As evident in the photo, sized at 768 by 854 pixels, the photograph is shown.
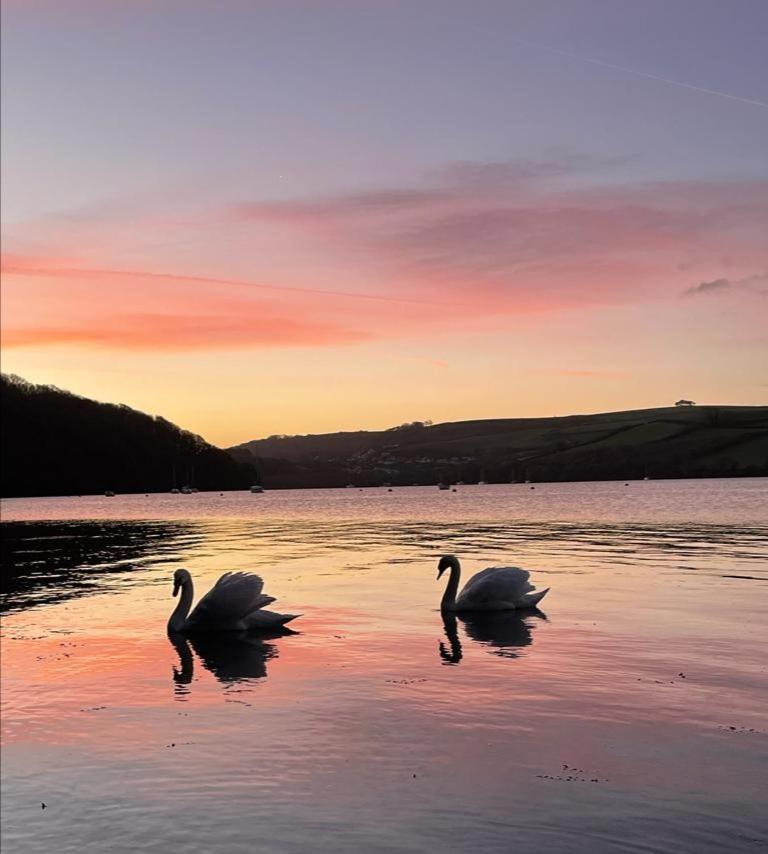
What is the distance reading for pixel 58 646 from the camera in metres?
25.9

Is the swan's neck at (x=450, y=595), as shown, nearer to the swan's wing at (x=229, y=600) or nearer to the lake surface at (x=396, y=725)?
the lake surface at (x=396, y=725)

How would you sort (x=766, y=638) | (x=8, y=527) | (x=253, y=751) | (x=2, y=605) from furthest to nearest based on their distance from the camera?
1. (x=8, y=527)
2. (x=2, y=605)
3. (x=766, y=638)
4. (x=253, y=751)

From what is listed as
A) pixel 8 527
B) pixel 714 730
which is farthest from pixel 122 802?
pixel 8 527

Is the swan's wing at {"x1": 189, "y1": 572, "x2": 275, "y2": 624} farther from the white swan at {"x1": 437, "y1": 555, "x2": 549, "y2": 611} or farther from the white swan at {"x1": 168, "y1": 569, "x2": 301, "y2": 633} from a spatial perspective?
the white swan at {"x1": 437, "y1": 555, "x2": 549, "y2": 611}

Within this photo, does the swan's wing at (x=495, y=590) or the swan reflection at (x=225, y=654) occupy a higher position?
the swan's wing at (x=495, y=590)

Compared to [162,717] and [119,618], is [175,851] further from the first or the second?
[119,618]

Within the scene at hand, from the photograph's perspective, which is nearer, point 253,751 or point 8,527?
point 253,751

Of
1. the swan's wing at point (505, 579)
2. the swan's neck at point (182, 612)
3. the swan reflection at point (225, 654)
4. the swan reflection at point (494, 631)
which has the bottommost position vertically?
the swan reflection at point (225, 654)

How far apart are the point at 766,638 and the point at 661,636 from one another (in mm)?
2374

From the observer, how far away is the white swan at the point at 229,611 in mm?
27719

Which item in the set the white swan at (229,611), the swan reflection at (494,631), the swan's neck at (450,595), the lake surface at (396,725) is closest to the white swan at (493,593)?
the swan's neck at (450,595)

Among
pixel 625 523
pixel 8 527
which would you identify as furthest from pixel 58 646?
pixel 8 527

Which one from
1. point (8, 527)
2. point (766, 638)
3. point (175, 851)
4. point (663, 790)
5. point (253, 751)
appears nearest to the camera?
point (175, 851)

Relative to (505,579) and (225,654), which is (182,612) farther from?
(505,579)
